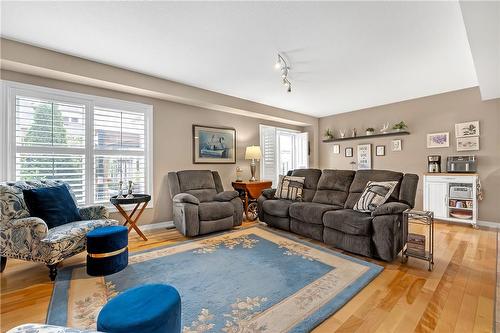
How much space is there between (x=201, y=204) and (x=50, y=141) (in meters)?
2.16

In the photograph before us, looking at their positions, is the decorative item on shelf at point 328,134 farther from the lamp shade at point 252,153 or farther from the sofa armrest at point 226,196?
the sofa armrest at point 226,196

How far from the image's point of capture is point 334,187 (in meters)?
3.63

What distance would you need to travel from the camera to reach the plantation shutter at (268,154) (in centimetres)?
553

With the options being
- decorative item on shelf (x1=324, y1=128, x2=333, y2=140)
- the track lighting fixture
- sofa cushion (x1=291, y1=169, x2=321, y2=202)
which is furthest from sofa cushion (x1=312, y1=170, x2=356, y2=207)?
decorative item on shelf (x1=324, y1=128, x2=333, y2=140)

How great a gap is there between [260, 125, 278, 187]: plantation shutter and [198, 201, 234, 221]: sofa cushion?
6.48 feet

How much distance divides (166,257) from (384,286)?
2258 millimetres

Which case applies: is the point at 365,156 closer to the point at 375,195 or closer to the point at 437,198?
the point at 437,198

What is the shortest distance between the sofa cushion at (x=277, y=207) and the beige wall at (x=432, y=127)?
288 cm

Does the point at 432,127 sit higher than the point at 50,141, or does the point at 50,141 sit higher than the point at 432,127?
the point at 432,127

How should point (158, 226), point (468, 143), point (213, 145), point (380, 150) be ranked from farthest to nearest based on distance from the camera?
point (380, 150), point (213, 145), point (468, 143), point (158, 226)

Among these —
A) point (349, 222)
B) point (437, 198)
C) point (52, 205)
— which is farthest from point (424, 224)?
point (52, 205)

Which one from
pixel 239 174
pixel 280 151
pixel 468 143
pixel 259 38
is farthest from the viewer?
pixel 280 151

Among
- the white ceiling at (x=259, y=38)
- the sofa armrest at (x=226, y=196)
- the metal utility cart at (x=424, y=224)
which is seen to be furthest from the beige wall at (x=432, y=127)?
the sofa armrest at (x=226, y=196)

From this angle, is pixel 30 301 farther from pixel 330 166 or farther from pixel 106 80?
pixel 330 166
